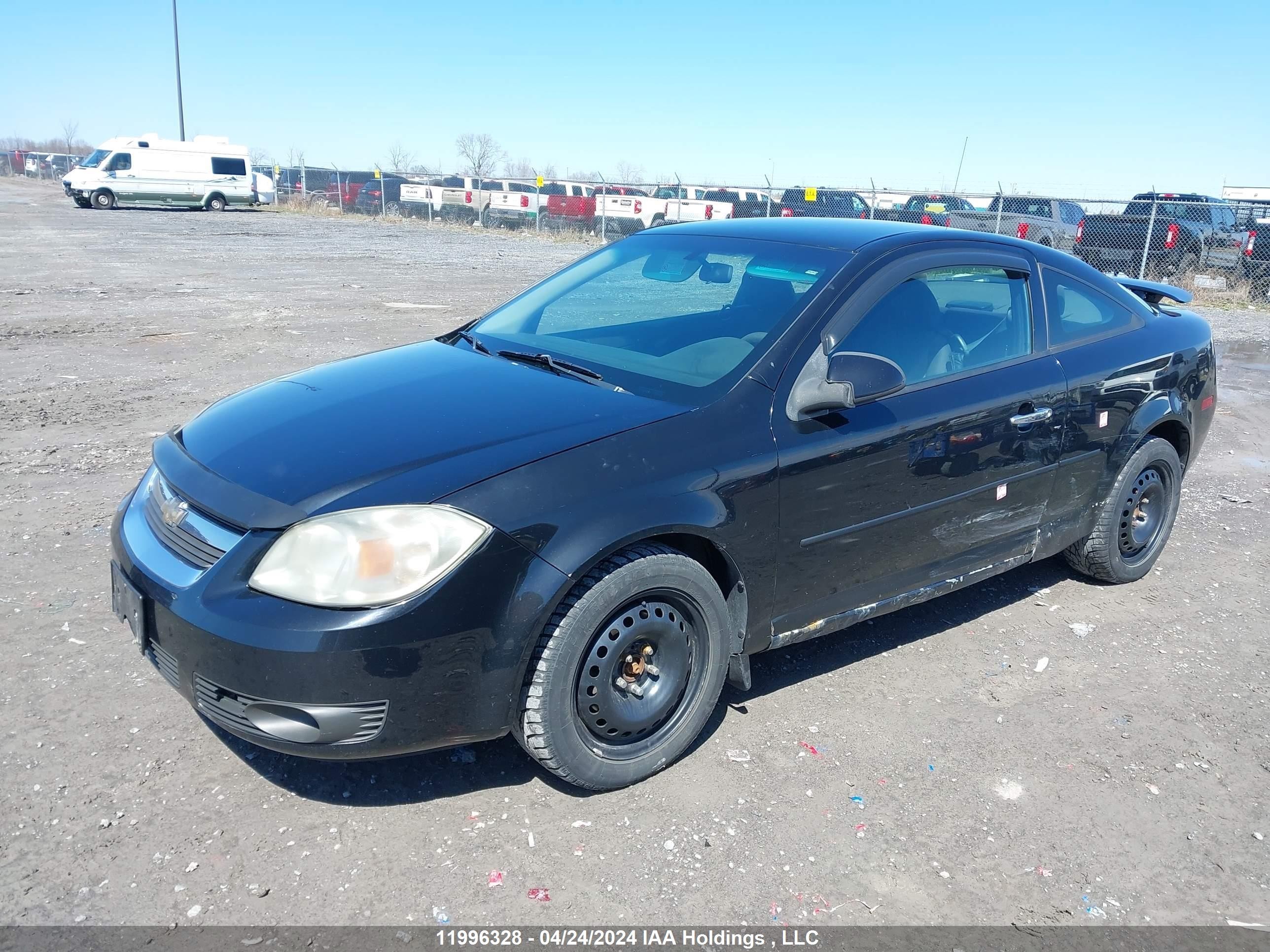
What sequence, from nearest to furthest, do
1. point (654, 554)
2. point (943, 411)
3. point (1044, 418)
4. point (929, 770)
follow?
point (654, 554)
point (929, 770)
point (943, 411)
point (1044, 418)

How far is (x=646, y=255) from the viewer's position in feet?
14.4

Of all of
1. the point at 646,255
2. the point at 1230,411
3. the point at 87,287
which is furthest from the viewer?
the point at 87,287

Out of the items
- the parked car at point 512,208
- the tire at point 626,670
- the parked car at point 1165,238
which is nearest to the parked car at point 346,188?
the parked car at point 512,208

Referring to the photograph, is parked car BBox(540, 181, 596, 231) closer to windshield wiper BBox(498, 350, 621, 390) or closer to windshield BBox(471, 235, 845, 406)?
windshield BBox(471, 235, 845, 406)

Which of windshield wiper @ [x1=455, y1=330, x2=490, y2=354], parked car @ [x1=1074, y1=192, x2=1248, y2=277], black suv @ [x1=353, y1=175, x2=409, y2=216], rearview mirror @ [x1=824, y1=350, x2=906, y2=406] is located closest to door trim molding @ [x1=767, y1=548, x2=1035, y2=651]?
rearview mirror @ [x1=824, y1=350, x2=906, y2=406]

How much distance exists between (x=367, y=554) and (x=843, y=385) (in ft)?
5.37

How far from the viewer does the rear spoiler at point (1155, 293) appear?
5.41 meters

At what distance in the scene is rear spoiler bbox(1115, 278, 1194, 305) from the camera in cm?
541

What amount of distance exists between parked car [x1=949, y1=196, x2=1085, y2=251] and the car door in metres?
17.8

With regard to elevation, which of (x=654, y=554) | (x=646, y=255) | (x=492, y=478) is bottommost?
(x=654, y=554)

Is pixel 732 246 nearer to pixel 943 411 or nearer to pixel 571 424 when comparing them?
pixel 943 411

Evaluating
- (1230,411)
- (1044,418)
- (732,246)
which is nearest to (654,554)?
(732,246)

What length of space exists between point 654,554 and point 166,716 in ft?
5.85

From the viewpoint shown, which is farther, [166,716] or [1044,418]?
[1044,418]
